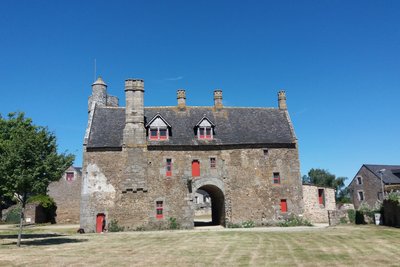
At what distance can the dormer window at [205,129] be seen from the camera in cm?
3450

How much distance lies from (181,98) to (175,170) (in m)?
8.43

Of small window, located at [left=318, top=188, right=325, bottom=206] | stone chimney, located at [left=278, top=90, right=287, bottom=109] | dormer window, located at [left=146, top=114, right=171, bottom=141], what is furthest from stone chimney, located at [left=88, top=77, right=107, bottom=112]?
small window, located at [left=318, top=188, right=325, bottom=206]

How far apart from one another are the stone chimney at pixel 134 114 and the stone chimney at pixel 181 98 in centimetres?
445

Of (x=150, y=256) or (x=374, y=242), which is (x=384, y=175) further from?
(x=150, y=256)

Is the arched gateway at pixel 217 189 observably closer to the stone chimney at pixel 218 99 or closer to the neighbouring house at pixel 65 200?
the stone chimney at pixel 218 99

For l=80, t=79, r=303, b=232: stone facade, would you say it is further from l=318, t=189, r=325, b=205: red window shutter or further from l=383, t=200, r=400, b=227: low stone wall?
l=318, t=189, r=325, b=205: red window shutter

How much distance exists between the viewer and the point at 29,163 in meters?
21.0

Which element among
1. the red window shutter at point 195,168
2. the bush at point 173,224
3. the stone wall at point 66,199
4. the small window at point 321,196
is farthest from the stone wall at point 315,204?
the stone wall at point 66,199

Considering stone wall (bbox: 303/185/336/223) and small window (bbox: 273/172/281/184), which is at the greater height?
small window (bbox: 273/172/281/184)

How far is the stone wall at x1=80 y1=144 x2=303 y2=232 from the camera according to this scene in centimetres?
3150

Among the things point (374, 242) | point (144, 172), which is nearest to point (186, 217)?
point (144, 172)

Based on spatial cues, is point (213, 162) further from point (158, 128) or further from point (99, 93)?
point (99, 93)

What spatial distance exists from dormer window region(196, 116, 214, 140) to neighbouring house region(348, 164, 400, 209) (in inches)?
1239

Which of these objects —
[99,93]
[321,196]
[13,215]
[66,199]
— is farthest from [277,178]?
[13,215]
